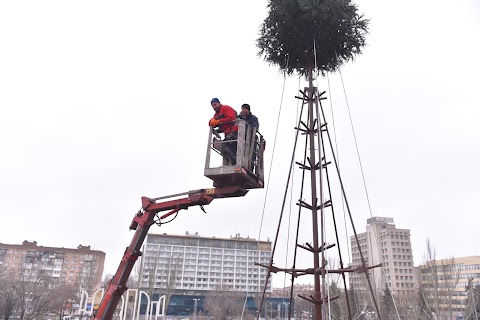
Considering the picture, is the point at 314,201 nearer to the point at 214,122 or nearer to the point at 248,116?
the point at 248,116

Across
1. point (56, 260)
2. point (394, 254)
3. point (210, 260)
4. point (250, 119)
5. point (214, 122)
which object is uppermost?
point (394, 254)

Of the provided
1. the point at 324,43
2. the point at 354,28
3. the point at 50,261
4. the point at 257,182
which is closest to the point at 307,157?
the point at 257,182

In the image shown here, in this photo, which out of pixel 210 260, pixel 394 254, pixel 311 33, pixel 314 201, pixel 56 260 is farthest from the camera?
pixel 394 254

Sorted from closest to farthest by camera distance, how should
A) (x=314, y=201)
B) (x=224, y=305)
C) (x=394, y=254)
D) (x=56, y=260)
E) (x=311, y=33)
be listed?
1. (x=314, y=201)
2. (x=311, y=33)
3. (x=224, y=305)
4. (x=56, y=260)
5. (x=394, y=254)

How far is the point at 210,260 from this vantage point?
91875 mm

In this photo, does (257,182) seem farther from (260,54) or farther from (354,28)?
(354,28)

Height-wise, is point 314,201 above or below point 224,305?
above

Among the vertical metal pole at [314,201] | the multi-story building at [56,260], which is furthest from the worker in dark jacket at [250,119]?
the multi-story building at [56,260]

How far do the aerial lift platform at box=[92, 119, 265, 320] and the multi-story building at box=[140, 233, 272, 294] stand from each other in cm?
8335

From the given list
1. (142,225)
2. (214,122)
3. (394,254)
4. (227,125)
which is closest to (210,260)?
(394,254)

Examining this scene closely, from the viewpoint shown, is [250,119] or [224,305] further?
[224,305]

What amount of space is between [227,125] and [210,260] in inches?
3542

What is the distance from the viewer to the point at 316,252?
783 cm

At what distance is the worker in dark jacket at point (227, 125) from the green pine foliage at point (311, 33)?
2729 mm
